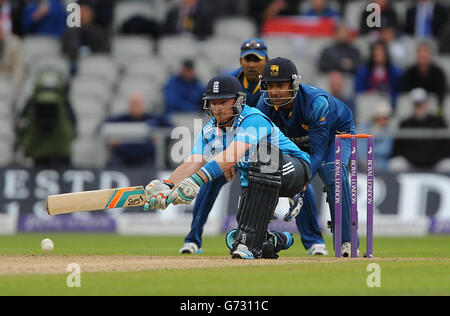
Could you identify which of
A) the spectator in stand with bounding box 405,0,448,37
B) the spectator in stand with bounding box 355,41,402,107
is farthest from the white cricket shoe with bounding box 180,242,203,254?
the spectator in stand with bounding box 405,0,448,37

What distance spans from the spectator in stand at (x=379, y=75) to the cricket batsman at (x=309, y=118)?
7.94 m

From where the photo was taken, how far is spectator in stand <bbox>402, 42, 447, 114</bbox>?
19.1m

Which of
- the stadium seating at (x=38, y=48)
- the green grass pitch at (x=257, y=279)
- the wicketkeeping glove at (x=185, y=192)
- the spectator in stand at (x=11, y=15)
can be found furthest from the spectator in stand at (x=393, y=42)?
the wicketkeeping glove at (x=185, y=192)

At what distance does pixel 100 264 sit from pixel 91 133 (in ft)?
31.9

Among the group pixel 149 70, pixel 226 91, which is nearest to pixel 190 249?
pixel 226 91

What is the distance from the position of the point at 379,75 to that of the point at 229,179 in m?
8.48

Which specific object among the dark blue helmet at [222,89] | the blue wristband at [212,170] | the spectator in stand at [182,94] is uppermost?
the dark blue helmet at [222,89]

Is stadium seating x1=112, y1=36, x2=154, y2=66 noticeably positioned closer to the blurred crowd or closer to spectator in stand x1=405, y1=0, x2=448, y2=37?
the blurred crowd

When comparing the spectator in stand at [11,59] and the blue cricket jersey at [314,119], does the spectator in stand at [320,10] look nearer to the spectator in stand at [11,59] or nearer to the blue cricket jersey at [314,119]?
the spectator in stand at [11,59]

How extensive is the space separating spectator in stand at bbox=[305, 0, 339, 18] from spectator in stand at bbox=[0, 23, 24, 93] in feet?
20.2

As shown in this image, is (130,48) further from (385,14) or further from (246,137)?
(246,137)

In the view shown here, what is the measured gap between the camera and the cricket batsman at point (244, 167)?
9.81 metres

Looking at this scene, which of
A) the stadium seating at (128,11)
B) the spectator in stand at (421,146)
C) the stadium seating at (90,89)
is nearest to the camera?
the spectator in stand at (421,146)
